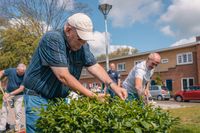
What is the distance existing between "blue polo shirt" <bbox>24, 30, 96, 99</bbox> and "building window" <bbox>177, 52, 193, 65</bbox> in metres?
38.8

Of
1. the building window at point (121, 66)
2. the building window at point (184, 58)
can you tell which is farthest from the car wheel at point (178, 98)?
the building window at point (121, 66)

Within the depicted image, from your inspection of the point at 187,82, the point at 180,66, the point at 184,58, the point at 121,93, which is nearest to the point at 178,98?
the point at 187,82

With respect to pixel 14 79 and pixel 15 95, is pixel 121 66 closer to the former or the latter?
pixel 14 79

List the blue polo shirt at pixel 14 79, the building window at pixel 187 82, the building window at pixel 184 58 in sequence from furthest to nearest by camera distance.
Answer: the building window at pixel 184 58
the building window at pixel 187 82
the blue polo shirt at pixel 14 79

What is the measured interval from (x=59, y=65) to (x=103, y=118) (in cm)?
84

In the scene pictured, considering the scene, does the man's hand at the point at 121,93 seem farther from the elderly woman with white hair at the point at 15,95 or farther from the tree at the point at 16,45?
the tree at the point at 16,45

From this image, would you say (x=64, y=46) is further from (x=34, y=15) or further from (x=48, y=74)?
(x=34, y=15)

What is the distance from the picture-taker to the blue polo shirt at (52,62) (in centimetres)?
350

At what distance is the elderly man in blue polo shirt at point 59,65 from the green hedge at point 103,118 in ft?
0.82

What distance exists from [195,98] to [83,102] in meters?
32.1

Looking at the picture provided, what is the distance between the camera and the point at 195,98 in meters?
33.7

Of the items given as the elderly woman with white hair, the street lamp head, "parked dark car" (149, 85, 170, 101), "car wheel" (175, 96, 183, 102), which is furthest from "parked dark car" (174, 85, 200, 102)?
the elderly woman with white hair

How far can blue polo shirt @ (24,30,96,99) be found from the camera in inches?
138

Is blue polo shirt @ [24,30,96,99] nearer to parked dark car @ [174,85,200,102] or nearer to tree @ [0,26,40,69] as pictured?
parked dark car @ [174,85,200,102]
